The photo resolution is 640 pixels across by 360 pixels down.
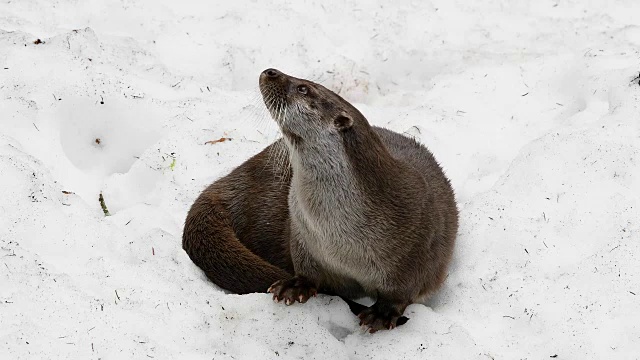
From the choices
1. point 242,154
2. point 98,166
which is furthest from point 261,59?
point 98,166

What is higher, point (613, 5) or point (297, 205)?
point (297, 205)

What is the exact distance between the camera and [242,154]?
16.5ft

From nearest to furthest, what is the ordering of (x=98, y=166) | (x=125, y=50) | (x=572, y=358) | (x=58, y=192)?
(x=572, y=358) < (x=58, y=192) < (x=98, y=166) < (x=125, y=50)

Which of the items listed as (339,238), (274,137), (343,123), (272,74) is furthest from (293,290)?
(274,137)

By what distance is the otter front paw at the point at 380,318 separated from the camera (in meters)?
3.74

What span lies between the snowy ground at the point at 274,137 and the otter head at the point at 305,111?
0.75 meters

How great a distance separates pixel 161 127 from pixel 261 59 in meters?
1.02

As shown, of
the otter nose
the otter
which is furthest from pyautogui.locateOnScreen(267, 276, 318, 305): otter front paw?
the otter nose

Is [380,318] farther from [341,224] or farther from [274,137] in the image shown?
[274,137]

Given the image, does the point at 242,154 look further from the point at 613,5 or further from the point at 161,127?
the point at 613,5

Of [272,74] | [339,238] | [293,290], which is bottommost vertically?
[293,290]

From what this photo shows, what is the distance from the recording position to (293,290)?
3822 millimetres

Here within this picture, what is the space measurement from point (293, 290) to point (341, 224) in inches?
15.1

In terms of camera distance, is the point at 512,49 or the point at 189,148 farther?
the point at 512,49
